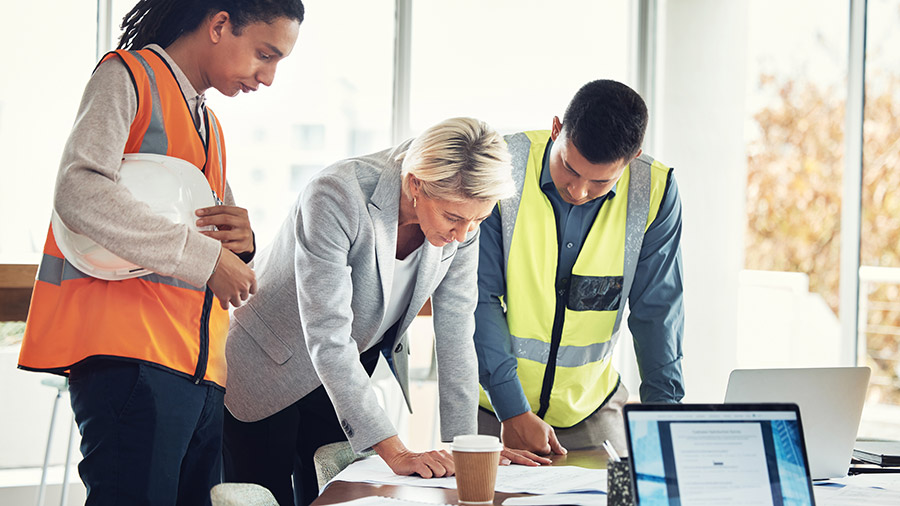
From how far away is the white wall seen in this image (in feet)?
11.6

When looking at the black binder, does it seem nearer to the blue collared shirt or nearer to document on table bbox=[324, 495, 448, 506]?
the blue collared shirt

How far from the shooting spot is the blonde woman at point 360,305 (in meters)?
1.44

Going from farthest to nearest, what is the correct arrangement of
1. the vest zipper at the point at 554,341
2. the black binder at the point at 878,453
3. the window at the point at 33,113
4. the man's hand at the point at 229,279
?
the window at the point at 33,113 < the vest zipper at the point at 554,341 < the black binder at the point at 878,453 < the man's hand at the point at 229,279

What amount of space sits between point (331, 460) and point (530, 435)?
0.43 metres

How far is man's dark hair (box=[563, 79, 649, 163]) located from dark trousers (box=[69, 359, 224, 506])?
935 millimetres

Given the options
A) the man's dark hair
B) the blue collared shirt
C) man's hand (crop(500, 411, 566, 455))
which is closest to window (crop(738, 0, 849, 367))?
the blue collared shirt

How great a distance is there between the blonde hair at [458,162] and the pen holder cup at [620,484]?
23.3 inches

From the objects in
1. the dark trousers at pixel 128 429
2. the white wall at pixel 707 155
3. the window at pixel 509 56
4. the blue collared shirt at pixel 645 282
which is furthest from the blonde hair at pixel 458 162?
the white wall at pixel 707 155

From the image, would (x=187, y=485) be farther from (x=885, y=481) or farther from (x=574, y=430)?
(x=885, y=481)

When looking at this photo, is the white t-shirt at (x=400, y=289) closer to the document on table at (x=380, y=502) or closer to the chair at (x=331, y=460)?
the chair at (x=331, y=460)

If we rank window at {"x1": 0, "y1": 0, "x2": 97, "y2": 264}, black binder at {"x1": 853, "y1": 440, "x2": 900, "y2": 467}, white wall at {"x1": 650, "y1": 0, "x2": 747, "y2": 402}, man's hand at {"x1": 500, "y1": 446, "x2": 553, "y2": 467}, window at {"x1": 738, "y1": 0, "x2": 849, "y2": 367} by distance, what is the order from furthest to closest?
window at {"x1": 738, "y1": 0, "x2": 849, "y2": 367}, white wall at {"x1": 650, "y1": 0, "x2": 747, "y2": 402}, window at {"x1": 0, "y1": 0, "x2": 97, "y2": 264}, black binder at {"x1": 853, "y1": 440, "x2": 900, "y2": 467}, man's hand at {"x1": 500, "y1": 446, "x2": 553, "y2": 467}

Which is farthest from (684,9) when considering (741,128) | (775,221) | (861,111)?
(775,221)

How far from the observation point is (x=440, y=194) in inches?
58.6

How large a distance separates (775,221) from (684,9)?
1534mm
